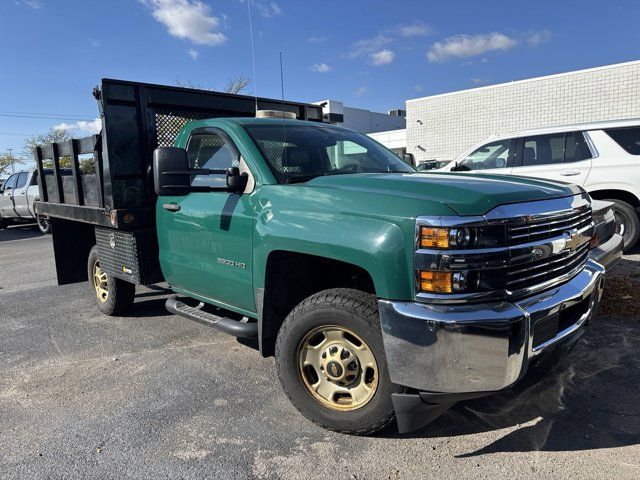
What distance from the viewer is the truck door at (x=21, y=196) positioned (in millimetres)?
15188

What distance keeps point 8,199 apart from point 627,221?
1766cm

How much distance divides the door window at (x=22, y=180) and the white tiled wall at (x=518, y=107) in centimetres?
1907

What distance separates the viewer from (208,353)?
425 centimetres

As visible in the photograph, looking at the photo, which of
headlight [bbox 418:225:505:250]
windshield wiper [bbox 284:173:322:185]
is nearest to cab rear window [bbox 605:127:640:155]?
windshield wiper [bbox 284:173:322:185]

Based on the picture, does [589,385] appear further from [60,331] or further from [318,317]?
[60,331]

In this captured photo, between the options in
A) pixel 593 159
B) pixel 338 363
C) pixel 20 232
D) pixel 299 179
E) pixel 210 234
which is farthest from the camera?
pixel 20 232

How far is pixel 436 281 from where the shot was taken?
228 cm

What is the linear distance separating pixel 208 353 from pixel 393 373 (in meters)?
2.34

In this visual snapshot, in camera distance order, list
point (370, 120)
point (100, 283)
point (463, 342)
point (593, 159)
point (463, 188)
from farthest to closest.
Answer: point (370, 120), point (593, 159), point (100, 283), point (463, 188), point (463, 342)

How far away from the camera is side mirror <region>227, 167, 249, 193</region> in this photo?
10.6 ft

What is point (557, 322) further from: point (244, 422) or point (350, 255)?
point (244, 422)

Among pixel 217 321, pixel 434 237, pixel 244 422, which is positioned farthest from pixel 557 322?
pixel 217 321

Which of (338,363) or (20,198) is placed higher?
(20,198)

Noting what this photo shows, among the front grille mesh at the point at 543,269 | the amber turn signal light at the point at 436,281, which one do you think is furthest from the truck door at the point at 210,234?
the front grille mesh at the point at 543,269
